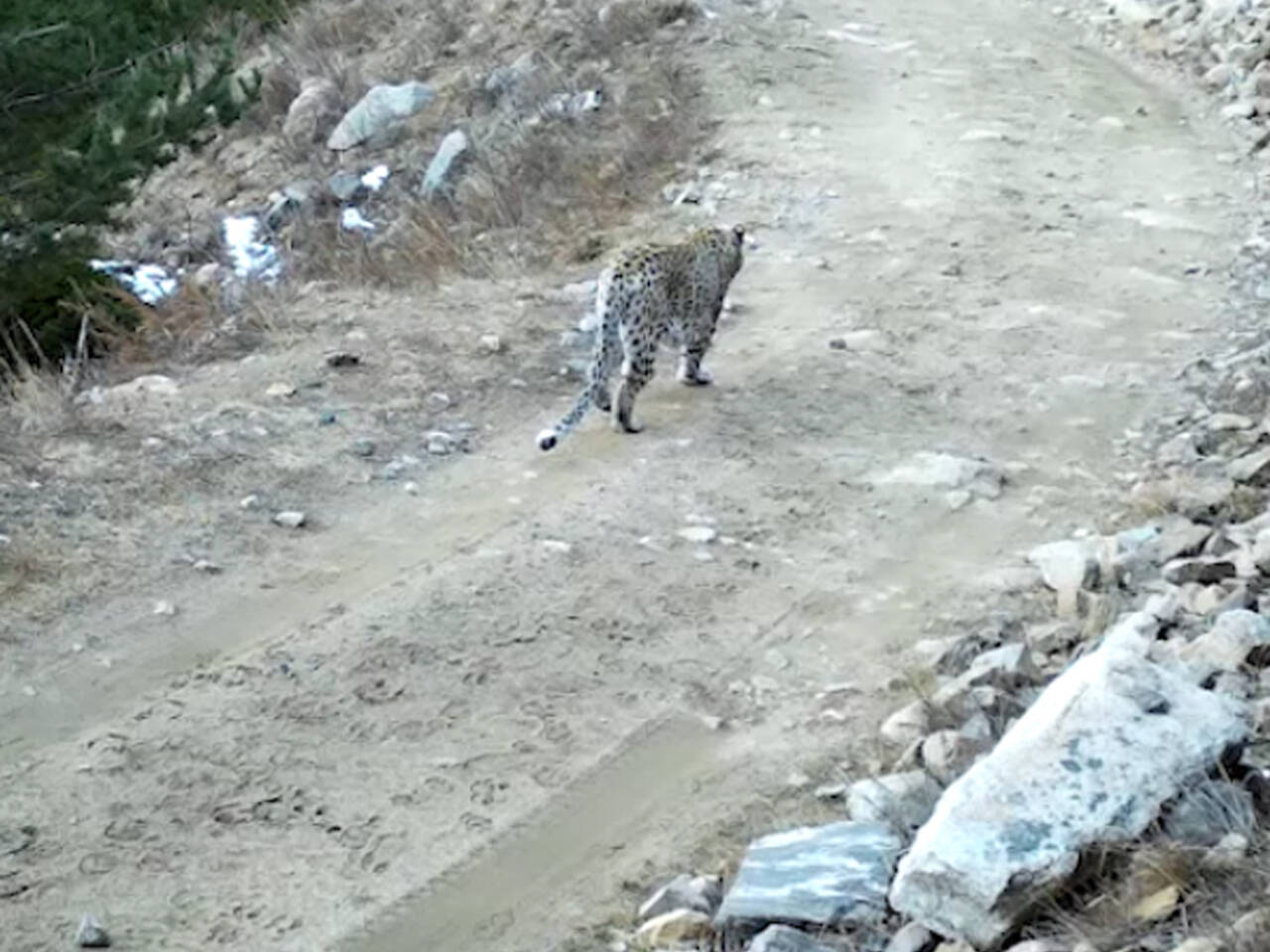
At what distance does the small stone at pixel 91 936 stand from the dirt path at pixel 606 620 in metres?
0.07

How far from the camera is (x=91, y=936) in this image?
259 inches

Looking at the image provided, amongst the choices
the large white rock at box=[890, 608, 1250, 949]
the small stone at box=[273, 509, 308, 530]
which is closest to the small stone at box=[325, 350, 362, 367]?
the small stone at box=[273, 509, 308, 530]

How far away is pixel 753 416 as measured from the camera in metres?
11.2

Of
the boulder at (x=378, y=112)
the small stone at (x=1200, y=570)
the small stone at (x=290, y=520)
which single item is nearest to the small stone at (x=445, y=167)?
the boulder at (x=378, y=112)

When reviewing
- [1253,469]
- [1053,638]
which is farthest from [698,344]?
[1053,638]

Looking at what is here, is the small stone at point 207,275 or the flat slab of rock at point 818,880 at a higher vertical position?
the flat slab of rock at point 818,880

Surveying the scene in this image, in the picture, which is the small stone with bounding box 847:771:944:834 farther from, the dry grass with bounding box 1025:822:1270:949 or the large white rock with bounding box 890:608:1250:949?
the dry grass with bounding box 1025:822:1270:949

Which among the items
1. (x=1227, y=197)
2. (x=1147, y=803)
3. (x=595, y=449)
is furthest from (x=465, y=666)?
(x=1227, y=197)

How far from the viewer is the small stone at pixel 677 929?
20.7ft

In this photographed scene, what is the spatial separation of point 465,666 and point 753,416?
3.37 m

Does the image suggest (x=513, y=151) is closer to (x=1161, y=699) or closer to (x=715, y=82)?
(x=715, y=82)

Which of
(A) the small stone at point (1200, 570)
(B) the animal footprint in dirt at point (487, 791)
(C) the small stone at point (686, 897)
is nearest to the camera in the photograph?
(C) the small stone at point (686, 897)

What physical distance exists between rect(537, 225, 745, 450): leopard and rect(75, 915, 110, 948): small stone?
4634mm

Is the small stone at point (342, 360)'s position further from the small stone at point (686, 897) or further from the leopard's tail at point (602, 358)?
the small stone at point (686, 897)
